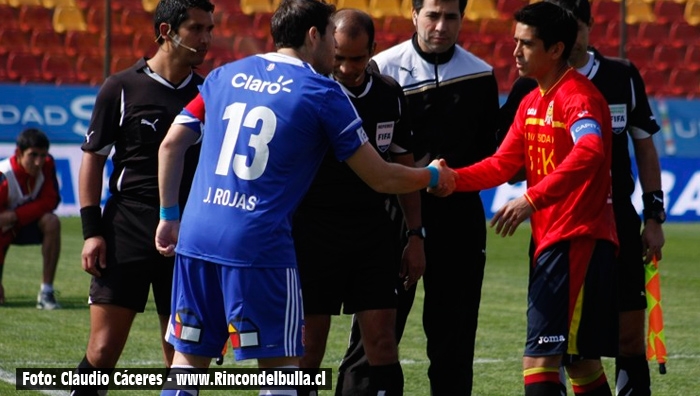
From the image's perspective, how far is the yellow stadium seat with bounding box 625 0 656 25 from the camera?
21.5 m

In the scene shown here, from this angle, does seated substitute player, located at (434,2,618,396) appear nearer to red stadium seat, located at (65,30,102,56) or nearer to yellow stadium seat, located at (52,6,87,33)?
red stadium seat, located at (65,30,102,56)

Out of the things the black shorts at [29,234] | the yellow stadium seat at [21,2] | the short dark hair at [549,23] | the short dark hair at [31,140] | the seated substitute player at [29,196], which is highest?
the yellow stadium seat at [21,2]

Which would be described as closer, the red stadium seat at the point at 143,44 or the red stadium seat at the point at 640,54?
the red stadium seat at the point at 143,44

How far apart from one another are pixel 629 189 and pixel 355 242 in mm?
1458

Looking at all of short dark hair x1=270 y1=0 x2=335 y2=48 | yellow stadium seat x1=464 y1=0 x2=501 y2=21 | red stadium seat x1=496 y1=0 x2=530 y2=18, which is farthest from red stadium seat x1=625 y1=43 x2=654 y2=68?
short dark hair x1=270 y1=0 x2=335 y2=48

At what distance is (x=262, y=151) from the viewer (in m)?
4.42

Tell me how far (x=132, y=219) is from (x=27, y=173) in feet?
19.8

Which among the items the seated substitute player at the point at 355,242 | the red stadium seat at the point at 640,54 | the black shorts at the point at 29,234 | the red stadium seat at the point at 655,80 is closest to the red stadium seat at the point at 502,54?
the red stadium seat at the point at 640,54

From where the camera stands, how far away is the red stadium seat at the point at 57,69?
19734 millimetres

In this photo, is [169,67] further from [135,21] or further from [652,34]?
[652,34]

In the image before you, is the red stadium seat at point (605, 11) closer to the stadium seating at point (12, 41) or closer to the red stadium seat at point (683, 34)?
the red stadium seat at point (683, 34)

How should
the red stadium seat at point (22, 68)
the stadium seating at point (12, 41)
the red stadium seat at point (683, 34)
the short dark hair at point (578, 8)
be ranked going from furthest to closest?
the red stadium seat at point (683, 34)
the stadium seating at point (12, 41)
the red stadium seat at point (22, 68)
the short dark hair at point (578, 8)

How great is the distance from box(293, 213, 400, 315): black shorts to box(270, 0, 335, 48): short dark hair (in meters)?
1.29

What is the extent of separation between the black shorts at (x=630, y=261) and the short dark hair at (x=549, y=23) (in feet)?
3.85
